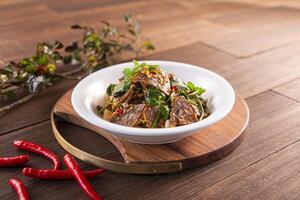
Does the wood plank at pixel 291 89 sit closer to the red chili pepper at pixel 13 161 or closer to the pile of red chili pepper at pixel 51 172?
the pile of red chili pepper at pixel 51 172

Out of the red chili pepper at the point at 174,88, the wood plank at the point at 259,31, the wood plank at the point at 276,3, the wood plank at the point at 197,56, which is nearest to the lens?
the red chili pepper at the point at 174,88

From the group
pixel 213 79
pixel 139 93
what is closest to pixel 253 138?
pixel 213 79

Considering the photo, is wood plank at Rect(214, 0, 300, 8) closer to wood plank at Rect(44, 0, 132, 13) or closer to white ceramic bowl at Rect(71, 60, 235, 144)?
wood plank at Rect(44, 0, 132, 13)

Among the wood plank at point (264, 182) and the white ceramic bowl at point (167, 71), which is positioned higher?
the white ceramic bowl at point (167, 71)

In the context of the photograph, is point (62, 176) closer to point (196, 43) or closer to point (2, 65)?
point (2, 65)

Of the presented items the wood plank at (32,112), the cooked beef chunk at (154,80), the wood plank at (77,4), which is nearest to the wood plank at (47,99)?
the wood plank at (32,112)

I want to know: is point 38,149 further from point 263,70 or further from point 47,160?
point 263,70

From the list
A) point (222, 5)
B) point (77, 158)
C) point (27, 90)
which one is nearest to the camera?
point (77, 158)
